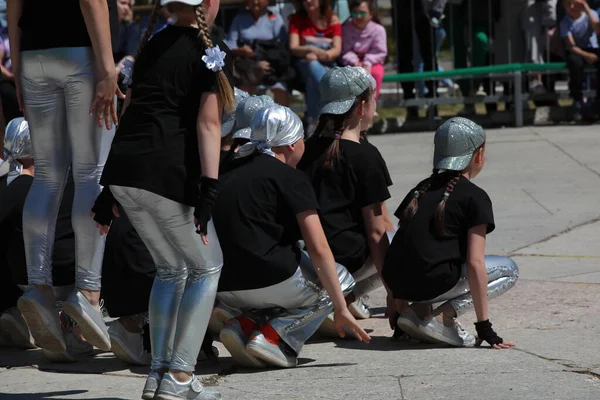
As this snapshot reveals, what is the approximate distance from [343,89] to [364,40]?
634 centimetres

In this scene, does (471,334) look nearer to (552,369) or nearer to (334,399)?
(552,369)

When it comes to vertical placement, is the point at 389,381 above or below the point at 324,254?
below

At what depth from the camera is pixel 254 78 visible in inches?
465

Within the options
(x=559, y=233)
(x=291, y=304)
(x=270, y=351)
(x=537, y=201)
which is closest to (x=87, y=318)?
(x=270, y=351)

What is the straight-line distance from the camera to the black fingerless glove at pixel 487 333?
5.32 m

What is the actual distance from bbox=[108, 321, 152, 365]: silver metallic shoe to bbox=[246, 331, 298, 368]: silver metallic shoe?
1.79 feet

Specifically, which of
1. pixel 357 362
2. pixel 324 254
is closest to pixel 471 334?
pixel 357 362

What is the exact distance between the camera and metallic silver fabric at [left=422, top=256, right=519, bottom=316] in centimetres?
551

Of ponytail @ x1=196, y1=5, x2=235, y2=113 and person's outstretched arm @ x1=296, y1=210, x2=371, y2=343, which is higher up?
ponytail @ x1=196, y1=5, x2=235, y2=113

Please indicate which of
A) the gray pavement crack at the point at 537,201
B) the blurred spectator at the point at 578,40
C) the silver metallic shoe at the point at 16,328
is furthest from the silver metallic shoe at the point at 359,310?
the blurred spectator at the point at 578,40

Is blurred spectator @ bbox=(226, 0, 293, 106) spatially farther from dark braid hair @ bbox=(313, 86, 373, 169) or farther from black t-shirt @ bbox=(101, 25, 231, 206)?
black t-shirt @ bbox=(101, 25, 231, 206)

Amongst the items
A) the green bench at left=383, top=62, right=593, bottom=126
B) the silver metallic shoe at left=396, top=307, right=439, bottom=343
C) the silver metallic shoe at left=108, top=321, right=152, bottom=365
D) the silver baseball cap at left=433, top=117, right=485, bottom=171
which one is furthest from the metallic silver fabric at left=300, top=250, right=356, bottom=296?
the green bench at left=383, top=62, right=593, bottom=126

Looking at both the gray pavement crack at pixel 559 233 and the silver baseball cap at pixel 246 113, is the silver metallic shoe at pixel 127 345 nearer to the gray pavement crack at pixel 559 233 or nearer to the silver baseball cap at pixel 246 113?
the silver baseball cap at pixel 246 113

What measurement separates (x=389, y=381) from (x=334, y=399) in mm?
345
